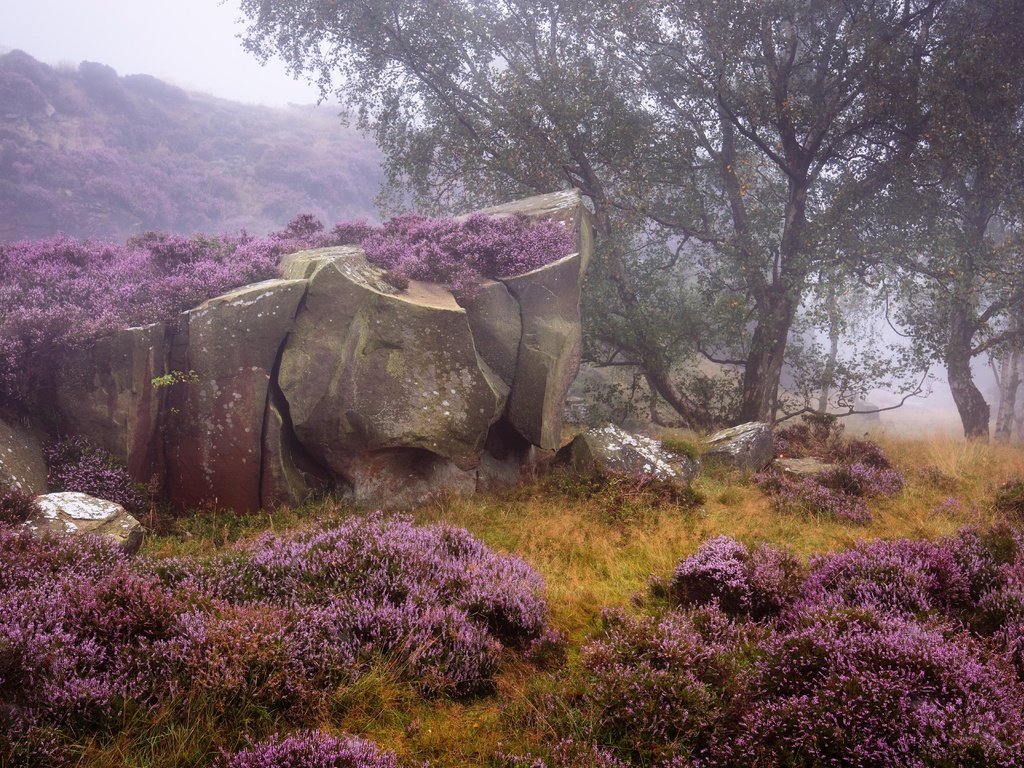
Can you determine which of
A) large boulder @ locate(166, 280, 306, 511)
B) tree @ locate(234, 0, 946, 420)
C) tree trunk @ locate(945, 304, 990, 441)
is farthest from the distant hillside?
tree trunk @ locate(945, 304, 990, 441)

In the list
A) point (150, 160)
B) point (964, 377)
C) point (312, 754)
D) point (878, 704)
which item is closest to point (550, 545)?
point (878, 704)

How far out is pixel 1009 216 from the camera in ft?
63.8

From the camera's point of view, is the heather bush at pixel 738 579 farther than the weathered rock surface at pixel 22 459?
No

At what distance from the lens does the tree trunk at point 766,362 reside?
16812 mm

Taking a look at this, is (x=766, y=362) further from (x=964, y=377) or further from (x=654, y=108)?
(x=654, y=108)

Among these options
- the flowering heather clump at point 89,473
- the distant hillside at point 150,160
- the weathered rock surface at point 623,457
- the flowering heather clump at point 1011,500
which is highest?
the distant hillside at point 150,160

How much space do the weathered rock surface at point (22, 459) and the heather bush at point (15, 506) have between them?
0.77m

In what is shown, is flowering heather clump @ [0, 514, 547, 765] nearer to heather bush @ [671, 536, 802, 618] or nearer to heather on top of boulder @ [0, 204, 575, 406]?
heather bush @ [671, 536, 802, 618]

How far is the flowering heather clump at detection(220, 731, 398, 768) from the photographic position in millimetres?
3439

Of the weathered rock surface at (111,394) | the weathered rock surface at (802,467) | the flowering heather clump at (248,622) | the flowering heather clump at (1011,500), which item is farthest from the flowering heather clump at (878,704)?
the weathered rock surface at (111,394)

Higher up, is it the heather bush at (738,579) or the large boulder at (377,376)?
the large boulder at (377,376)

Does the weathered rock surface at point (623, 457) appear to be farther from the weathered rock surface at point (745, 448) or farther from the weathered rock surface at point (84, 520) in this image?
the weathered rock surface at point (84, 520)

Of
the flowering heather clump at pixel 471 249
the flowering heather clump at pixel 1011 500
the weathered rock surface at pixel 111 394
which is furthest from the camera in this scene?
the flowering heather clump at pixel 471 249

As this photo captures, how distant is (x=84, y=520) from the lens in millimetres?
6711
